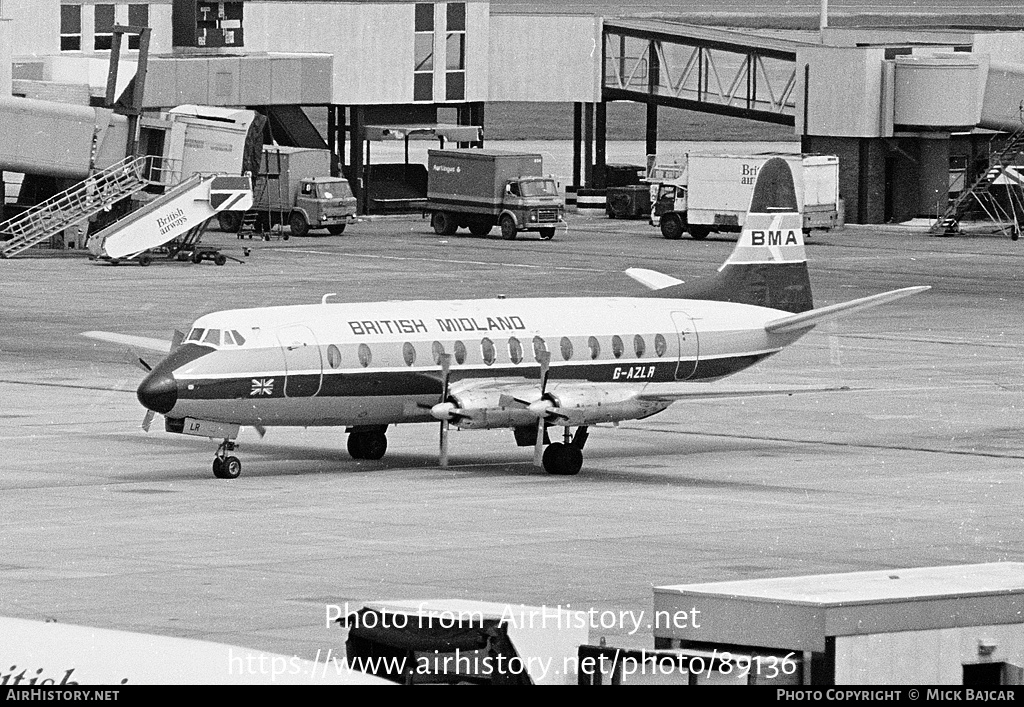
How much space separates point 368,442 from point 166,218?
47.5 m

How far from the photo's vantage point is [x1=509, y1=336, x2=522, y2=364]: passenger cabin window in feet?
141

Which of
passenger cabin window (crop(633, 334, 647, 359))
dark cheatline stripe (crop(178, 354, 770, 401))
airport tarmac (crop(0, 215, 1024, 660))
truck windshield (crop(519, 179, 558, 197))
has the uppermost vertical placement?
truck windshield (crop(519, 179, 558, 197))

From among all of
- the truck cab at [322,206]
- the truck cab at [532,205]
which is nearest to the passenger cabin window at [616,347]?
the truck cab at [532,205]

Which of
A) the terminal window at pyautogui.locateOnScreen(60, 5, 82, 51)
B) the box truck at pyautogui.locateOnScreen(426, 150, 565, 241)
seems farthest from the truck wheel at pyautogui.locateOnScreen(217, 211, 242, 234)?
the terminal window at pyautogui.locateOnScreen(60, 5, 82, 51)

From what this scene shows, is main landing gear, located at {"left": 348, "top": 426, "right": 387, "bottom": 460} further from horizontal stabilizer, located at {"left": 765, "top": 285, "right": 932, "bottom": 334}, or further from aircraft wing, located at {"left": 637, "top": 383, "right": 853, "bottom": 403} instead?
horizontal stabilizer, located at {"left": 765, "top": 285, "right": 932, "bottom": 334}

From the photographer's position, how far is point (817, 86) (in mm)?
112000

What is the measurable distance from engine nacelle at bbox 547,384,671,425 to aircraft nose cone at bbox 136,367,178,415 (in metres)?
7.31

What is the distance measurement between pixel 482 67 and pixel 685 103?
11863 millimetres

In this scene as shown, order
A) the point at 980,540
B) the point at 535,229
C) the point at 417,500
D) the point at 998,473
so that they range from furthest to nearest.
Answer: the point at 535,229, the point at 998,473, the point at 417,500, the point at 980,540

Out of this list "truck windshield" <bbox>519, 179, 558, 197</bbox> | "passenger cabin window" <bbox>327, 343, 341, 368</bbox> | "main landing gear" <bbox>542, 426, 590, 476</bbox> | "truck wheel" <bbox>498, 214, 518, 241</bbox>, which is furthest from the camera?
"truck wheel" <bbox>498, 214, 518, 241</bbox>

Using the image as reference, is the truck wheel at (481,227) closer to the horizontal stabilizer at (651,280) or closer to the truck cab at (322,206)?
the truck cab at (322,206)

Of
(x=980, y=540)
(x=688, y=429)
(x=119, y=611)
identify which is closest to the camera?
(x=119, y=611)
